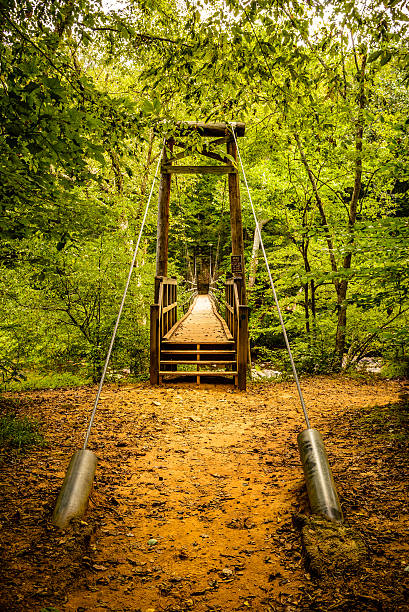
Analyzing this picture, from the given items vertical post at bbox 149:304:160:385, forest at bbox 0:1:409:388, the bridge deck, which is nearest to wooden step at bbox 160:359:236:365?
vertical post at bbox 149:304:160:385

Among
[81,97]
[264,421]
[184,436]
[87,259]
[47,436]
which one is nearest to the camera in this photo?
[81,97]

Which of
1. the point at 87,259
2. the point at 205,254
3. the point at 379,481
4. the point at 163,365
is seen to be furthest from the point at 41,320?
the point at 205,254

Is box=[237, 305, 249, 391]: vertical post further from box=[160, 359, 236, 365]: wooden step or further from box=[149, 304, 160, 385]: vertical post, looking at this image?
box=[149, 304, 160, 385]: vertical post

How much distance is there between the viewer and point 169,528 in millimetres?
2297

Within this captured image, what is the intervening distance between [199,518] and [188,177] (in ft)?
41.0

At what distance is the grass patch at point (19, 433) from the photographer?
11.3 ft

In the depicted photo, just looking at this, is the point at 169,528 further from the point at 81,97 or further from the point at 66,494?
the point at 81,97

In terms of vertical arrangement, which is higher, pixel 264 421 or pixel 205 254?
pixel 205 254

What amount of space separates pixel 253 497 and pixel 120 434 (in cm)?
190

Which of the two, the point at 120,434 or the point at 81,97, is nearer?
the point at 81,97

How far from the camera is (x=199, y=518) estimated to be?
240 cm

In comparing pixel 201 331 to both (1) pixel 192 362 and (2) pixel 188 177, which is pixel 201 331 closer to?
(1) pixel 192 362

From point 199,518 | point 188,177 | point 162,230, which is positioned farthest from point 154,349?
point 188,177

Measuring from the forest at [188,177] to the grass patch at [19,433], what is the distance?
0.56m
